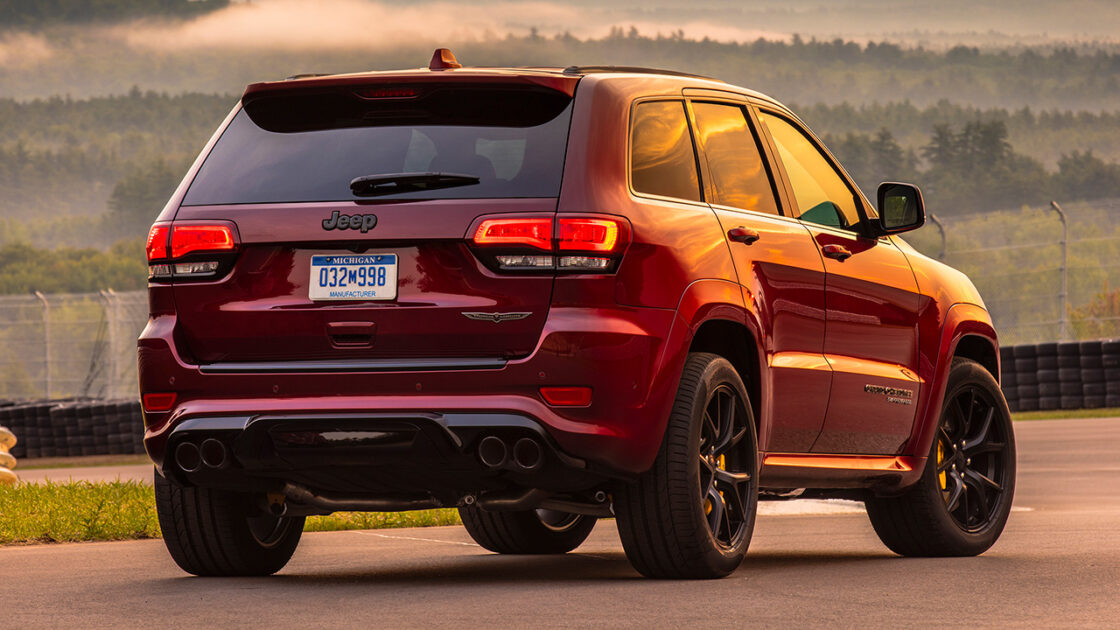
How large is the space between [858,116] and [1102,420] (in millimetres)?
151001

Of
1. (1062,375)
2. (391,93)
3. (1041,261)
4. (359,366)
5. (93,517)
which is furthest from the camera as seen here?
(1041,261)

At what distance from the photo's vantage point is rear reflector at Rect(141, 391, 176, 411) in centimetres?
673

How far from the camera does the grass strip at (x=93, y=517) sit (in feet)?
34.3

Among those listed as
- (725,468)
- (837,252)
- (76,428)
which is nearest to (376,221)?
(725,468)

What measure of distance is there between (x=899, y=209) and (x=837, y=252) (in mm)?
591

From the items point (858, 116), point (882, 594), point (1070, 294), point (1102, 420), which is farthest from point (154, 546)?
point (858, 116)

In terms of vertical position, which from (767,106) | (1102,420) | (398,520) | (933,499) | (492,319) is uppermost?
(767,106)

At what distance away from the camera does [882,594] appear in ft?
21.3

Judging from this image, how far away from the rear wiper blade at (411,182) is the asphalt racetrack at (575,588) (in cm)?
145

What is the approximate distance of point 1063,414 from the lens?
26.1 m

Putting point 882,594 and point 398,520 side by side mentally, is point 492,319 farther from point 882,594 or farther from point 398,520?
point 398,520

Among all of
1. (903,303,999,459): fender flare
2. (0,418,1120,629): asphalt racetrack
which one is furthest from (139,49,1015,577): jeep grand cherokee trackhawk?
(903,303,999,459): fender flare

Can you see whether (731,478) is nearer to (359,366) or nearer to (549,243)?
(549,243)

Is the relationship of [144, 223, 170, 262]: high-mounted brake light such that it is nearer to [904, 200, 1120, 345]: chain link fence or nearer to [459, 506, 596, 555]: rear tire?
[459, 506, 596, 555]: rear tire
